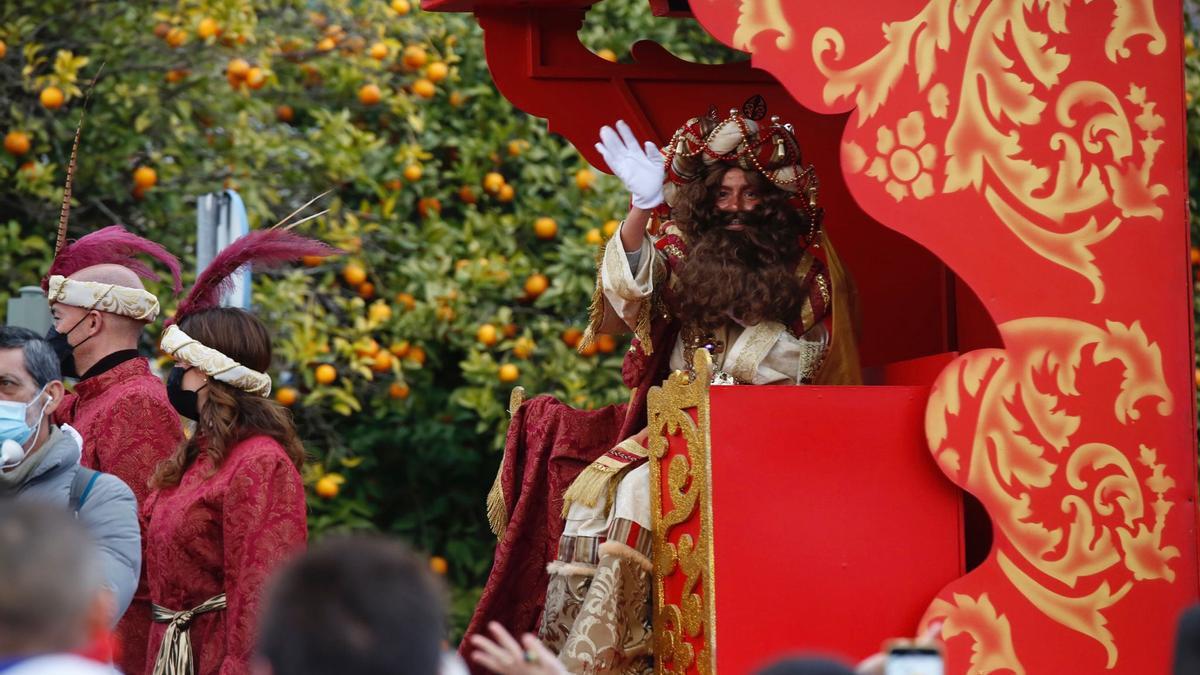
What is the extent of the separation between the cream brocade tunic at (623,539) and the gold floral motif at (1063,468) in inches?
38.4

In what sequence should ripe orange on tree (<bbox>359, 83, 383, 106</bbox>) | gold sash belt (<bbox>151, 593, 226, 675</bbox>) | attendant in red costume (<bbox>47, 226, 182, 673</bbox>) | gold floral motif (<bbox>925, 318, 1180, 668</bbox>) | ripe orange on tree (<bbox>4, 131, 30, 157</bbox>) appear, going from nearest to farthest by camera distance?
gold floral motif (<bbox>925, 318, 1180, 668</bbox>), gold sash belt (<bbox>151, 593, 226, 675</bbox>), attendant in red costume (<bbox>47, 226, 182, 673</bbox>), ripe orange on tree (<bbox>4, 131, 30, 157</bbox>), ripe orange on tree (<bbox>359, 83, 383, 106</bbox>)

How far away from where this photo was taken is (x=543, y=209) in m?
9.87

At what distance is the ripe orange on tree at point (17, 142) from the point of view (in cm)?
861

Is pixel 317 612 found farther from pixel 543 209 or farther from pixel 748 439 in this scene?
pixel 543 209

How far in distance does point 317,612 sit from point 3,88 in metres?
6.78

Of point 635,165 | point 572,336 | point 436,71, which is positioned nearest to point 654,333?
point 635,165

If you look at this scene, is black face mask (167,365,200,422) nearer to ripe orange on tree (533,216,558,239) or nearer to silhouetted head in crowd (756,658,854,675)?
silhouetted head in crowd (756,658,854,675)

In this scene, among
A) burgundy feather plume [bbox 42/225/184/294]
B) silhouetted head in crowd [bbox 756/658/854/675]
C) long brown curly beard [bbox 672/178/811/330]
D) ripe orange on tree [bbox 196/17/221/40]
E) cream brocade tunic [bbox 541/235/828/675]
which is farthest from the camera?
ripe orange on tree [bbox 196/17/221/40]

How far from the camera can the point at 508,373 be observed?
917 cm

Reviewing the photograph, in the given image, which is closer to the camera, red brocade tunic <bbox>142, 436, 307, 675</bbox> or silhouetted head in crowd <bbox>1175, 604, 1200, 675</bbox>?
silhouetted head in crowd <bbox>1175, 604, 1200, 675</bbox>

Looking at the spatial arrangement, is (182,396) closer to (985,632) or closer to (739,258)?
(739,258)

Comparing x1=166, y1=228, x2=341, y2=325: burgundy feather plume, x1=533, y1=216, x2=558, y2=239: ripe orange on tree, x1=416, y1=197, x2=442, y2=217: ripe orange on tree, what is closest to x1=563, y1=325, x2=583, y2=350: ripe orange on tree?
x1=533, y1=216, x2=558, y2=239: ripe orange on tree

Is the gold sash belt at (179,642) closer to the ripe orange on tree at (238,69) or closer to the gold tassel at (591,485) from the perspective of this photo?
the gold tassel at (591,485)

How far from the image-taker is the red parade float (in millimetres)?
5156
